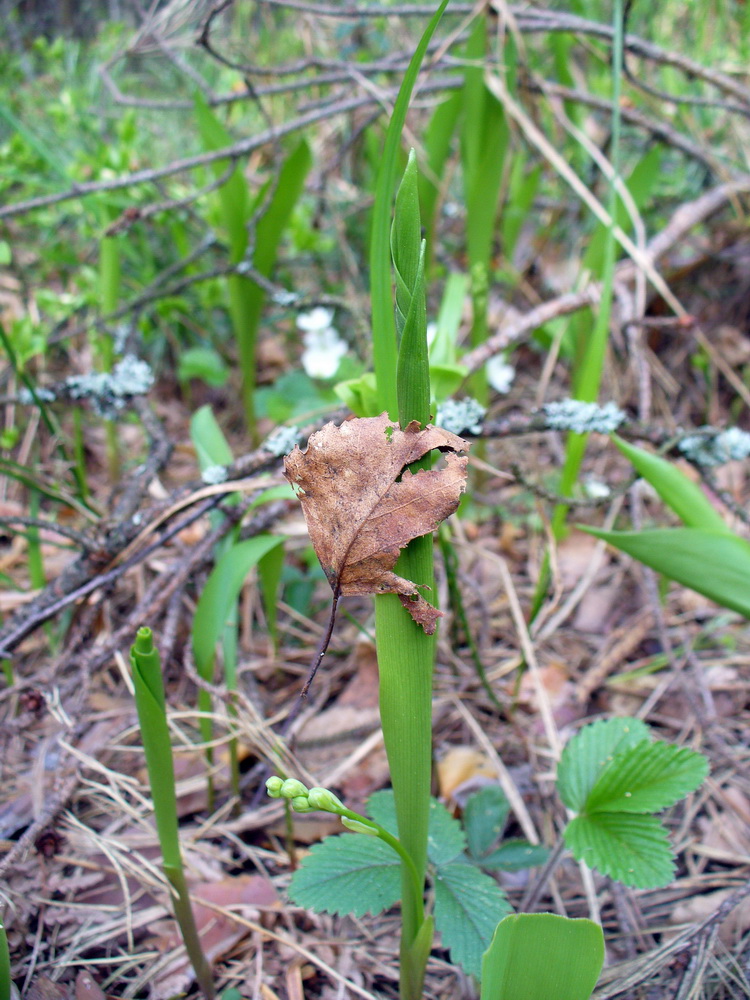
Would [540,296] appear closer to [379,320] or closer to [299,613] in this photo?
[299,613]

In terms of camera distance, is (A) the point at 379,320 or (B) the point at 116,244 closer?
(A) the point at 379,320

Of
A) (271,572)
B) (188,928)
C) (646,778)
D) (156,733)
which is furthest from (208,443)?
(646,778)

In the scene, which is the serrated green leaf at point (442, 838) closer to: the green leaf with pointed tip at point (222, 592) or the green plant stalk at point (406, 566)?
the green plant stalk at point (406, 566)

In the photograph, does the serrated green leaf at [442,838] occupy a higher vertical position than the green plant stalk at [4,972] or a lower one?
higher

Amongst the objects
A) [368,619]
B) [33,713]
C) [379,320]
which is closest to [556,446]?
[368,619]

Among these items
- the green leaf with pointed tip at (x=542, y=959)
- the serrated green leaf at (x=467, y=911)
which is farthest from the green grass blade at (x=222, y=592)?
the green leaf with pointed tip at (x=542, y=959)
